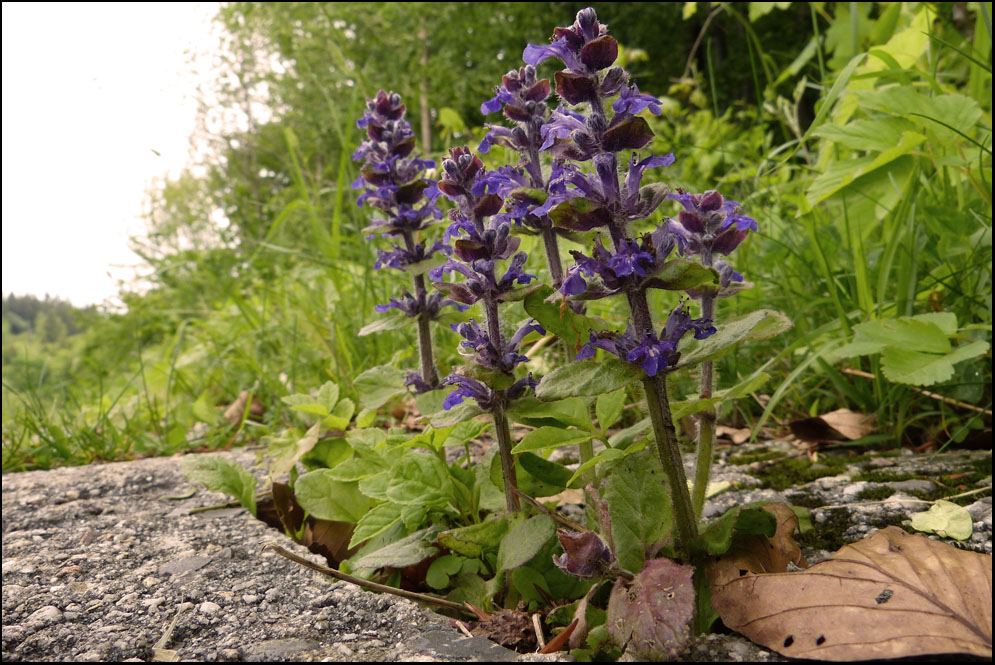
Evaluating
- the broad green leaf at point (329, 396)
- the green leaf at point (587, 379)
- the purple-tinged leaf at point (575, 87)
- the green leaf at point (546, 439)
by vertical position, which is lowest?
the green leaf at point (546, 439)

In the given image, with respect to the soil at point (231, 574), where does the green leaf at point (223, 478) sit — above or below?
above

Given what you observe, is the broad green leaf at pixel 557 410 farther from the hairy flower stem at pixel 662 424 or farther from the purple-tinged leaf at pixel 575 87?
the purple-tinged leaf at pixel 575 87

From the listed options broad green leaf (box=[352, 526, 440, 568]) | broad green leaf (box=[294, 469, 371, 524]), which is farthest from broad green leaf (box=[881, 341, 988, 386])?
broad green leaf (box=[294, 469, 371, 524])

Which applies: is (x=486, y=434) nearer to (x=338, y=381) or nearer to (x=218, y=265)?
(x=338, y=381)

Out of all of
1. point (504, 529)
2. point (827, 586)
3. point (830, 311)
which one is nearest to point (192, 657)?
point (504, 529)

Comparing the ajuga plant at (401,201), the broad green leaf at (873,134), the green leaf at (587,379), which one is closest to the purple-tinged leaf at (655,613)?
the green leaf at (587,379)

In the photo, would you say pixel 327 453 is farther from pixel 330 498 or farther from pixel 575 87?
pixel 575 87

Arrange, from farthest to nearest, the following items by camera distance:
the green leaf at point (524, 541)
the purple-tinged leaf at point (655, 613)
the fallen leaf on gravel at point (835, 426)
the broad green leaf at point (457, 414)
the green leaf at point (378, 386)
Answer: the fallen leaf on gravel at point (835, 426)
the green leaf at point (378, 386)
the broad green leaf at point (457, 414)
the green leaf at point (524, 541)
the purple-tinged leaf at point (655, 613)
